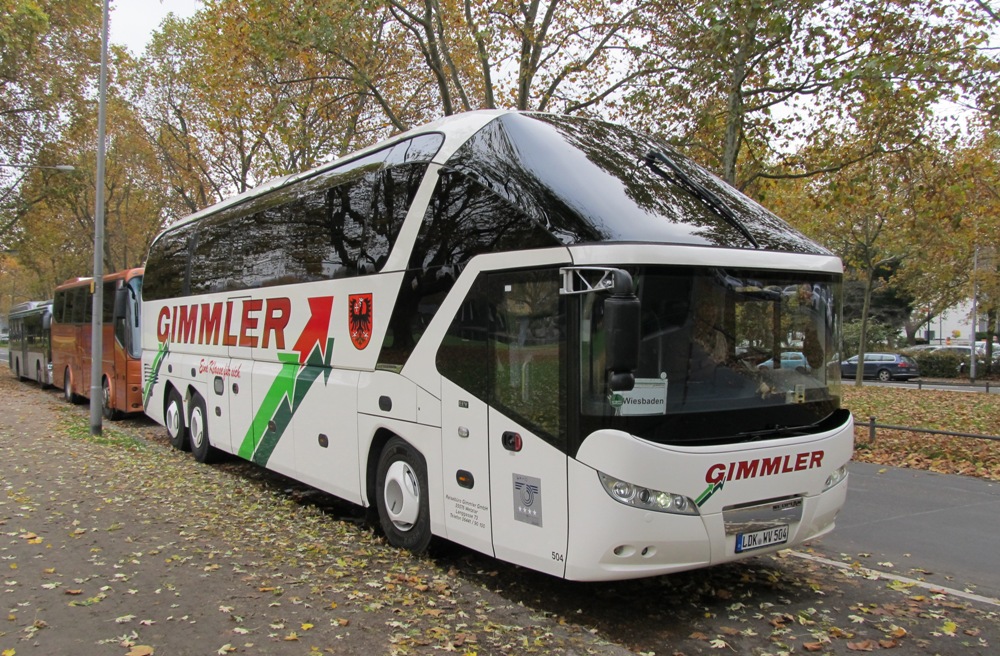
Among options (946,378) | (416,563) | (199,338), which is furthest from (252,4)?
(946,378)

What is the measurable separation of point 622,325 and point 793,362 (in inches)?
72.4

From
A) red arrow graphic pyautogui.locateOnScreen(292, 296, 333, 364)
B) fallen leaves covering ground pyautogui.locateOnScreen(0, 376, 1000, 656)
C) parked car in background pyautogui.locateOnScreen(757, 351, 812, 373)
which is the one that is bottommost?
fallen leaves covering ground pyautogui.locateOnScreen(0, 376, 1000, 656)

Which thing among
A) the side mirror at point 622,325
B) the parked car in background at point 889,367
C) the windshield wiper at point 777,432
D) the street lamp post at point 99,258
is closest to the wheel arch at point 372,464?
the side mirror at point 622,325

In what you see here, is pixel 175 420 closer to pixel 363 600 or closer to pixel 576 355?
pixel 363 600

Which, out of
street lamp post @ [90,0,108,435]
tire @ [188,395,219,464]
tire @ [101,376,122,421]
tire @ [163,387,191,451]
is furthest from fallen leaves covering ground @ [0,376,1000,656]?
tire @ [101,376,122,421]

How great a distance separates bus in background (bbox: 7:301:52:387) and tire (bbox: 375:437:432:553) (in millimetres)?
23452

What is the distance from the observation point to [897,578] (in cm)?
631

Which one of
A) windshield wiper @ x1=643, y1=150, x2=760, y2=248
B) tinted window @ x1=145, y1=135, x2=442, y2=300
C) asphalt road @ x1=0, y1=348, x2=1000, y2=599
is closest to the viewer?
windshield wiper @ x1=643, y1=150, x2=760, y2=248

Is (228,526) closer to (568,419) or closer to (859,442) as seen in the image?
(568,419)

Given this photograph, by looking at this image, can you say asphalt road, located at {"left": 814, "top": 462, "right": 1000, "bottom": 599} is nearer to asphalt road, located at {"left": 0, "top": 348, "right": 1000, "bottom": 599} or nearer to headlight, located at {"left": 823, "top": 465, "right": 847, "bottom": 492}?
asphalt road, located at {"left": 0, "top": 348, "right": 1000, "bottom": 599}

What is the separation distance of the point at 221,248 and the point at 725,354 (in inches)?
327

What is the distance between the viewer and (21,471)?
9930 mm

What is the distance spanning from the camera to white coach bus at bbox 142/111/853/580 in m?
4.85

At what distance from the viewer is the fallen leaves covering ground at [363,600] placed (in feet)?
15.2
